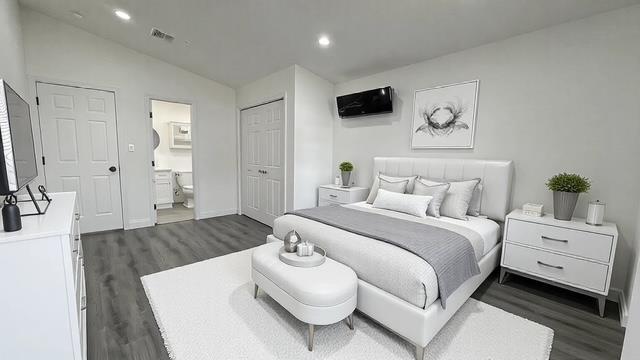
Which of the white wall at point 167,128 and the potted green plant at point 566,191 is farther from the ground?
the white wall at point 167,128

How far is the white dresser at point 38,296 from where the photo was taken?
3.74 feet

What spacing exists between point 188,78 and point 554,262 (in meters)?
5.32

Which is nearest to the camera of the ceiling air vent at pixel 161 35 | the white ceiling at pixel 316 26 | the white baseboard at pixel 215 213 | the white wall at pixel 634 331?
the white wall at pixel 634 331

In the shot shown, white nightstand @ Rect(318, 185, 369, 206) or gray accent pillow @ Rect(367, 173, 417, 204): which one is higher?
gray accent pillow @ Rect(367, 173, 417, 204)

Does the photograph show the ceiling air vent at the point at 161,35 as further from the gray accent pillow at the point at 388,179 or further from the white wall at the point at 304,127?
the gray accent pillow at the point at 388,179

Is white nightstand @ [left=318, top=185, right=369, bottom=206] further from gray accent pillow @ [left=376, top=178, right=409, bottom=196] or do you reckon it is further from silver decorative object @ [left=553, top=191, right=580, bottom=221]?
silver decorative object @ [left=553, top=191, right=580, bottom=221]

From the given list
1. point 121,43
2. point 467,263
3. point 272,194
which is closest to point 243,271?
point 272,194

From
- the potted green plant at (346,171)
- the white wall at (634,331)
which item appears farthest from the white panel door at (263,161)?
the white wall at (634,331)

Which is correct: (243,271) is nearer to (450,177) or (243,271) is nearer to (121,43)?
(450,177)

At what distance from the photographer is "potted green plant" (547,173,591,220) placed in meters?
2.22

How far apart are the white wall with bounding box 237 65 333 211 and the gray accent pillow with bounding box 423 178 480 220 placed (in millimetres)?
1986

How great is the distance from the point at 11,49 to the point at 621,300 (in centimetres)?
583

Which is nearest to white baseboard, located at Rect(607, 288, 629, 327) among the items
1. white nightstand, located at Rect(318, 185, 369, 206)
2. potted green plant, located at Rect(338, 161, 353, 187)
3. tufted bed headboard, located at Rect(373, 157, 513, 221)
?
tufted bed headboard, located at Rect(373, 157, 513, 221)

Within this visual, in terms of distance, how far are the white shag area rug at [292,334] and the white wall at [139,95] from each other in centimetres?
263
